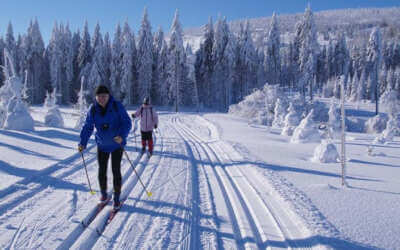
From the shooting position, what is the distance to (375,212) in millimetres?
4281

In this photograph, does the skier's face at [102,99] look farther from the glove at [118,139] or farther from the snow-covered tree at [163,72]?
the snow-covered tree at [163,72]

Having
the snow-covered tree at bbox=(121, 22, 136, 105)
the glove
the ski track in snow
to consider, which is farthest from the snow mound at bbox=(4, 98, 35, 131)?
the snow-covered tree at bbox=(121, 22, 136, 105)

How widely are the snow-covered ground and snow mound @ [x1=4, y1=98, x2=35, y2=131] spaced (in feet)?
20.2

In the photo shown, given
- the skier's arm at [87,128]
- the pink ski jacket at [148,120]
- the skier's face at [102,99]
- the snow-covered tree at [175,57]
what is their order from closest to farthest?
the skier's face at [102,99] < the skier's arm at [87,128] < the pink ski jacket at [148,120] < the snow-covered tree at [175,57]

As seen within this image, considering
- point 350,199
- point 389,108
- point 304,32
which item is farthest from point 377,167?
point 304,32

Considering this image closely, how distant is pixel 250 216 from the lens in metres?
4.19

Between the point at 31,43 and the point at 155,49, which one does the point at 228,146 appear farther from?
the point at 31,43

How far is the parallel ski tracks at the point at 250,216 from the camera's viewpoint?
3457 mm

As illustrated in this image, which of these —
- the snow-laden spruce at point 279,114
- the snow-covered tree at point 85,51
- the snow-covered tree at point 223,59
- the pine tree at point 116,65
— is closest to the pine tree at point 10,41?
the snow-covered tree at point 85,51

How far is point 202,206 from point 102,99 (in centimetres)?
233

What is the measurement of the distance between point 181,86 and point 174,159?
39.8 m

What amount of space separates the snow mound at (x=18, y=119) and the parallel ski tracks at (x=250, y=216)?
420 inches

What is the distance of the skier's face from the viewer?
4129mm

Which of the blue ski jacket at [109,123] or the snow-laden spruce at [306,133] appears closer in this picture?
the blue ski jacket at [109,123]
